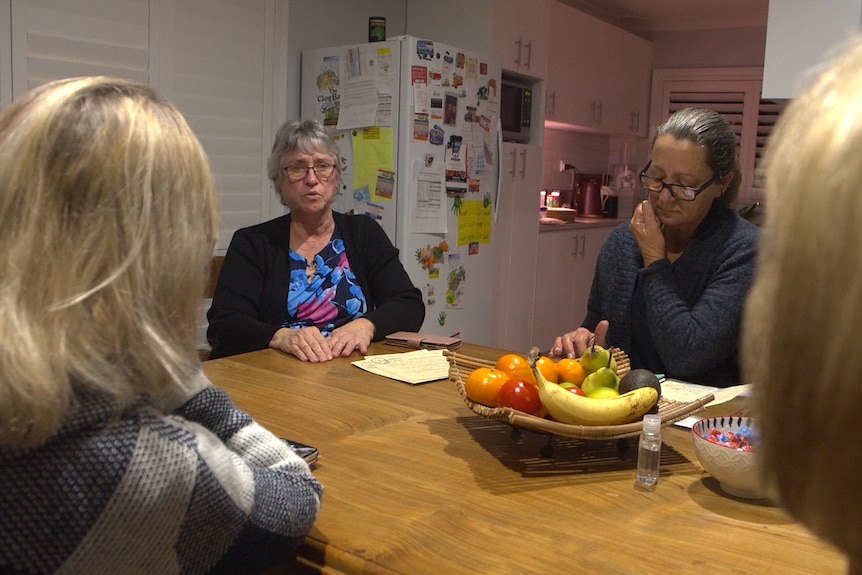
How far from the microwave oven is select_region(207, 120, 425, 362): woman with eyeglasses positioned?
2.07 meters

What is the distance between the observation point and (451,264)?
4109mm

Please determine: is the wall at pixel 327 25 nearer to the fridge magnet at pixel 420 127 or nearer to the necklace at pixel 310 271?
the fridge magnet at pixel 420 127

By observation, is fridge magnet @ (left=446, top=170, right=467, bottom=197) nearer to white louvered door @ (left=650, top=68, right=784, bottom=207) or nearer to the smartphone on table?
white louvered door @ (left=650, top=68, right=784, bottom=207)

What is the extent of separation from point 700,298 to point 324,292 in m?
1.14

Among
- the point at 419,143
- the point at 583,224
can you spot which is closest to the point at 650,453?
the point at 419,143

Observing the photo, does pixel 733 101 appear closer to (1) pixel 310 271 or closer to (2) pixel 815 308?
(1) pixel 310 271

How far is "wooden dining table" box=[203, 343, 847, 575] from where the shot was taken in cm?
101

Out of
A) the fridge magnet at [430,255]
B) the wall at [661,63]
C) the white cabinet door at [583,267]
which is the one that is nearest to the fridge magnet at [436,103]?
the fridge magnet at [430,255]

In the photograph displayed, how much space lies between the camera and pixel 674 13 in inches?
239

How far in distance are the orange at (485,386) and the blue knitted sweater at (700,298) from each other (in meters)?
0.70

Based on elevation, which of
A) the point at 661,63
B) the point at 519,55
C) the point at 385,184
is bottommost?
the point at 385,184

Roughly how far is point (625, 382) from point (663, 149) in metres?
0.84

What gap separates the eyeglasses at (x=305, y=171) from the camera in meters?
2.65

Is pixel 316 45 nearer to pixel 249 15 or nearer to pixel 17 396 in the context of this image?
pixel 249 15
